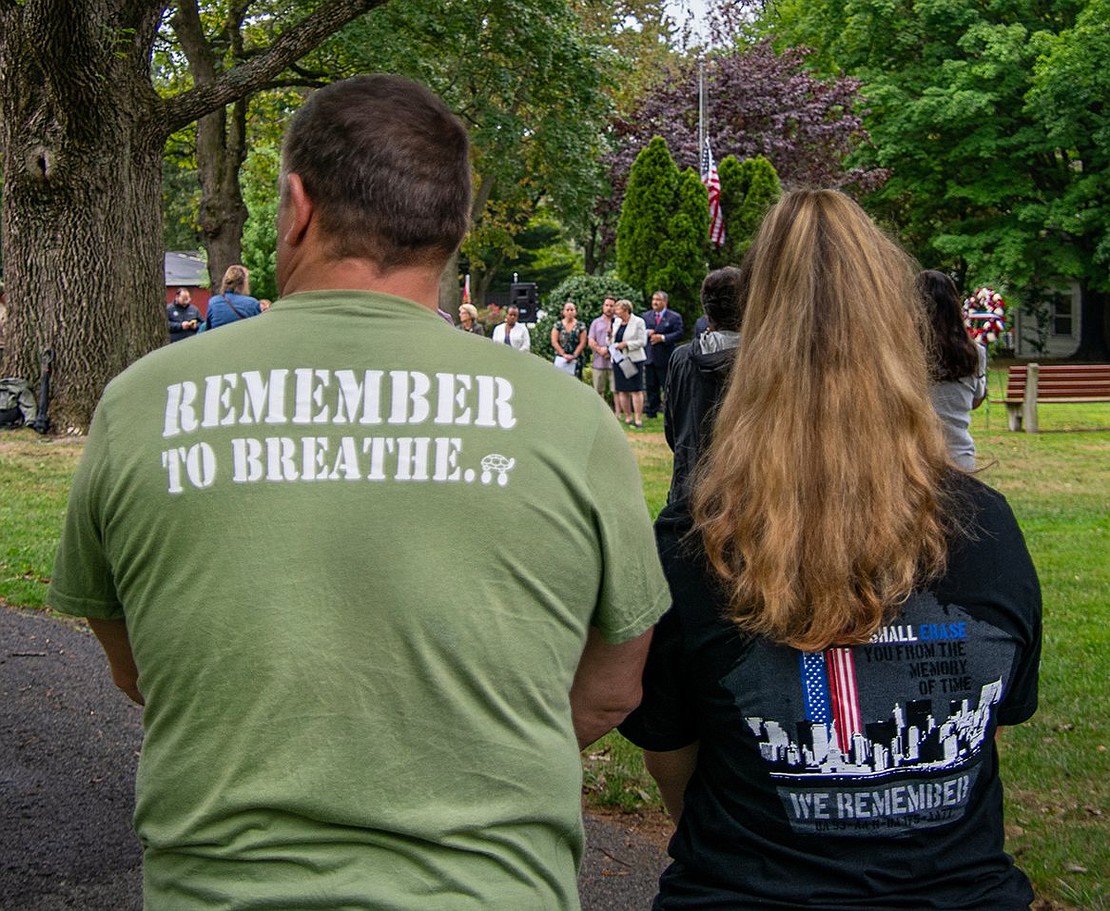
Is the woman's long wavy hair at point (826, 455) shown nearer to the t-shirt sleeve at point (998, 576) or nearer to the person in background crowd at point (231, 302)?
the t-shirt sleeve at point (998, 576)

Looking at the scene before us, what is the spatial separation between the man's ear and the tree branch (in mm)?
13281

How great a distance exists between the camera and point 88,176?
1476cm

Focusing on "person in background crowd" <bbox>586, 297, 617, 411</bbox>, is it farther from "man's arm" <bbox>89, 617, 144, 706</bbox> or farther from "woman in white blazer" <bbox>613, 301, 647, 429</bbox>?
"man's arm" <bbox>89, 617, 144, 706</bbox>

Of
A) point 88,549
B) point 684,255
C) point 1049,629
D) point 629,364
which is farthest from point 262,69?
point 88,549

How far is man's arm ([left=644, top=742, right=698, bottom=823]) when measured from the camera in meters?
2.23

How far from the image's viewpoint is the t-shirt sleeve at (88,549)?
1.80m

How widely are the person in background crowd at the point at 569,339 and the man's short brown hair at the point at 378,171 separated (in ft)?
61.8

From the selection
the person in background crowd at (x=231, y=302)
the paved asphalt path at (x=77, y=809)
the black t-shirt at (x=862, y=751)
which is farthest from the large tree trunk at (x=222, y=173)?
the black t-shirt at (x=862, y=751)

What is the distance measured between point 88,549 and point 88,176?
14.0m

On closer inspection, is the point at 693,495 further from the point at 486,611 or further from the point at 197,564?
the point at 197,564

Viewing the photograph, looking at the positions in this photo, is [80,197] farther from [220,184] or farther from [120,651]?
[120,651]

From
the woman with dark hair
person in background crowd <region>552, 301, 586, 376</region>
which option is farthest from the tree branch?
the woman with dark hair

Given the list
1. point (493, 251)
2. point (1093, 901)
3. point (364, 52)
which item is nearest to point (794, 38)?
point (493, 251)

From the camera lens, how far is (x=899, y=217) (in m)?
45.3
